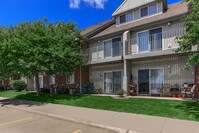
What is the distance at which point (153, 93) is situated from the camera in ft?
55.5

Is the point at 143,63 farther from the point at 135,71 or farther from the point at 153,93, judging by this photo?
the point at 153,93

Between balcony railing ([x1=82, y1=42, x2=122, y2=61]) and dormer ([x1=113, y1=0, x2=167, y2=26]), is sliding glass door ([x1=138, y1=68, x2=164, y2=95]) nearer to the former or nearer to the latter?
balcony railing ([x1=82, y1=42, x2=122, y2=61])

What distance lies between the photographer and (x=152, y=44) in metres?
16.9

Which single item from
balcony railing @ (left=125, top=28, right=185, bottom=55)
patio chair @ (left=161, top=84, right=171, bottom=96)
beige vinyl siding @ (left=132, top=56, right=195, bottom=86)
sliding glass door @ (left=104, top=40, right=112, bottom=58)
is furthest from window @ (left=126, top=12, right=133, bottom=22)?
patio chair @ (left=161, top=84, right=171, bottom=96)

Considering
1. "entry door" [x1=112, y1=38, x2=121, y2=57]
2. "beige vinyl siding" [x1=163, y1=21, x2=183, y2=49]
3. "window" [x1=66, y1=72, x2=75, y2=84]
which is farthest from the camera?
"window" [x1=66, y1=72, x2=75, y2=84]

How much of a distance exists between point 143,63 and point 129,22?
5.00 m

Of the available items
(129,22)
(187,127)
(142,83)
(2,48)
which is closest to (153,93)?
(142,83)

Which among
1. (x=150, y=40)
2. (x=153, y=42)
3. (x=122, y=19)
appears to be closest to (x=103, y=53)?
(x=122, y=19)

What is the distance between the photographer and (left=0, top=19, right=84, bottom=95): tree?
53.3ft

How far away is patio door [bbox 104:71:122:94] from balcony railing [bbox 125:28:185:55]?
2849 mm

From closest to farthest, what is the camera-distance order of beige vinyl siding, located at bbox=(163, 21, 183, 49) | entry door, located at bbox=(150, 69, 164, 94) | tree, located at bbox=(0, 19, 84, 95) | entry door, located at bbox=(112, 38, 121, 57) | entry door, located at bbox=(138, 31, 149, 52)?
beige vinyl siding, located at bbox=(163, 21, 183, 49), tree, located at bbox=(0, 19, 84, 95), entry door, located at bbox=(150, 69, 164, 94), entry door, located at bbox=(138, 31, 149, 52), entry door, located at bbox=(112, 38, 121, 57)

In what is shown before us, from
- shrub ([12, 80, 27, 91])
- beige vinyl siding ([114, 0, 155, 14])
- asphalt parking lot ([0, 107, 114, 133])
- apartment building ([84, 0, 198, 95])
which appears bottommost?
asphalt parking lot ([0, 107, 114, 133])

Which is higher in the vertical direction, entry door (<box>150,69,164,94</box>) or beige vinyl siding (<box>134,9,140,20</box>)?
beige vinyl siding (<box>134,9,140,20</box>)

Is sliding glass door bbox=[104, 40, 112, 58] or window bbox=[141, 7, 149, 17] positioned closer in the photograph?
window bbox=[141, 7, 149, 17]
